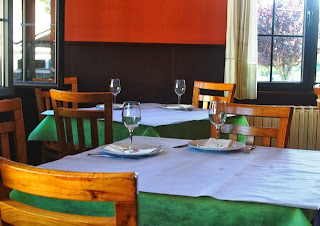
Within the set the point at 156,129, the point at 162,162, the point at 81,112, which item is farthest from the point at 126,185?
the point at 156,129

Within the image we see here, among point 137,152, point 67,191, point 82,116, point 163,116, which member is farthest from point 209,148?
point 163,116

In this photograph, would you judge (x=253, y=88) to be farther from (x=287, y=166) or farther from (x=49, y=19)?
(x=287, y=166)

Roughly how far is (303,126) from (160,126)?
8.38 feet

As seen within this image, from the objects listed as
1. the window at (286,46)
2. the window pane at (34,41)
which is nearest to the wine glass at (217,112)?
the window pane at (34,41)

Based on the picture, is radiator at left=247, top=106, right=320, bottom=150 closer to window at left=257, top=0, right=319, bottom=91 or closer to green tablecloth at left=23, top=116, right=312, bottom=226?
window at left=257, top=0, right=319, bottom=91

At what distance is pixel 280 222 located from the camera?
4.20 feet

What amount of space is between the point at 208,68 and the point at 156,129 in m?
2.34

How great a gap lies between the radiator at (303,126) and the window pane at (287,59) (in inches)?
15.4

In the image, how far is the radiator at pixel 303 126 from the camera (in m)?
4.98

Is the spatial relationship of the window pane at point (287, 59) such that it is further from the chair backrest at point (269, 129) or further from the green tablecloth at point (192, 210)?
the green tablecloth at point (192, 210)

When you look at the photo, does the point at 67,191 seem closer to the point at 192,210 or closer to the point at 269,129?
the point at 192,210

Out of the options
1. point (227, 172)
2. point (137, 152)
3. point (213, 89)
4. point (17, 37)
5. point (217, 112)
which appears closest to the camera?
point (227, 172)

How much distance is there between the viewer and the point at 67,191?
96 cm

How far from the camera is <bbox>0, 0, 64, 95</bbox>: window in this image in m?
4.38
